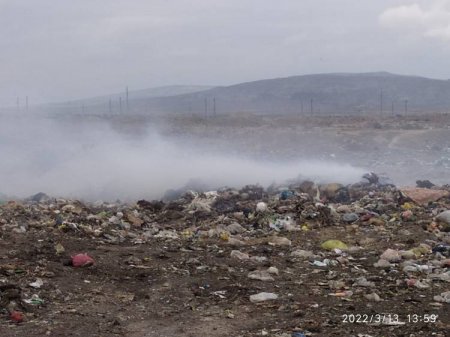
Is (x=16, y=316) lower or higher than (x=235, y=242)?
higher

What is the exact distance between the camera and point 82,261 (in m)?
6.02

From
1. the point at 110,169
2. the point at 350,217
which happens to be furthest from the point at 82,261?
the point at 110,169

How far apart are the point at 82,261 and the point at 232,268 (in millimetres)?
1534

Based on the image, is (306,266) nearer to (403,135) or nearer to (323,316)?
(323,316)

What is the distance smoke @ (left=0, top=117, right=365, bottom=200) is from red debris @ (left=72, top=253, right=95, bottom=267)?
658cm

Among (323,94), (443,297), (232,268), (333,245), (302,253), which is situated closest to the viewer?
(443,297)

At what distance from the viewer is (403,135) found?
989 inches

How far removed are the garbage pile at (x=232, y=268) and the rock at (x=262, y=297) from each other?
18 mm

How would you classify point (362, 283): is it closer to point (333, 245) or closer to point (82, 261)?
point (333, 245)

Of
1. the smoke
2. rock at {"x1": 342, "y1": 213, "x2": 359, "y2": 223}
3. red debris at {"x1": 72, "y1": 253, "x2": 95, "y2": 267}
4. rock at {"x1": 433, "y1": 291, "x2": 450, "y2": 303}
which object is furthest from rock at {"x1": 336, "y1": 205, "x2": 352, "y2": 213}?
red debris at {"x1": 72, "y1": 253, "x2": 95, "y2": 267}

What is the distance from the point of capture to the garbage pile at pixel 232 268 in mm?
4512

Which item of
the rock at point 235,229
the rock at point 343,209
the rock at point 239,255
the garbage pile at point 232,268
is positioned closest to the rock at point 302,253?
the garbage pile at point 232,268

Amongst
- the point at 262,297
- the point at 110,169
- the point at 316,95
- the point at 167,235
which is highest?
the point at 316,95

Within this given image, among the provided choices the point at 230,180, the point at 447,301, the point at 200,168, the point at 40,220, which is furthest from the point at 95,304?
the point at 200,168
